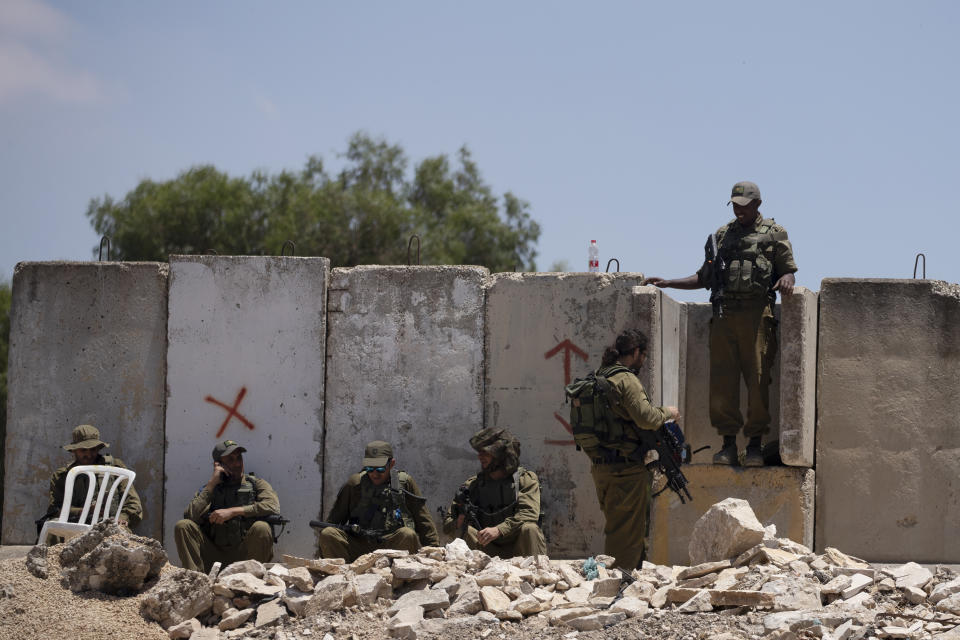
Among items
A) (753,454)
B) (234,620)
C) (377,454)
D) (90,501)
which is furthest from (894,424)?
(90,501)

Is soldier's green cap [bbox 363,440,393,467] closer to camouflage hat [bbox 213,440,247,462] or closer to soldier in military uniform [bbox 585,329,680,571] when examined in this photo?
camouflage hat [bbox 213,440,247,462]

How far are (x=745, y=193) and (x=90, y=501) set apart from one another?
15.6 feet

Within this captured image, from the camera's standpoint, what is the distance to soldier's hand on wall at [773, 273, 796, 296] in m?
7.74

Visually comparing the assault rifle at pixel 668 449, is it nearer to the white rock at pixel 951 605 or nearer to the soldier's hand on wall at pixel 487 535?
the soldier's hand on wall at pixel 487 535

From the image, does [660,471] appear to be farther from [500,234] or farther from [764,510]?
[500,234]

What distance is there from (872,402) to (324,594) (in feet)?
13.8

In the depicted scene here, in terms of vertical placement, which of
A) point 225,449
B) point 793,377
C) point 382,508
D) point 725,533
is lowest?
point 382,508

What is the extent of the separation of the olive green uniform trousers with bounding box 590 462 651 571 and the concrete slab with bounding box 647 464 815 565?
0.82 meters

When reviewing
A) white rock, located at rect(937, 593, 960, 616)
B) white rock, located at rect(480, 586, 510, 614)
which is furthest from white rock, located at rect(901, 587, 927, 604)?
white rock, located at rect(480, 586, 510, 614)

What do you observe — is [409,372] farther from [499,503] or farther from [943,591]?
[943,591]

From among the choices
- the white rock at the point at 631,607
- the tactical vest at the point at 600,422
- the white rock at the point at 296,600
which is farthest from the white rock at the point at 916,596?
the white rock at the point at 296,600

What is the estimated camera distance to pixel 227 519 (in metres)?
7.88

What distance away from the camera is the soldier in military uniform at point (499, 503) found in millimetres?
7539

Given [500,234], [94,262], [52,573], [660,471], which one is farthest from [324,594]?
[500,234]
